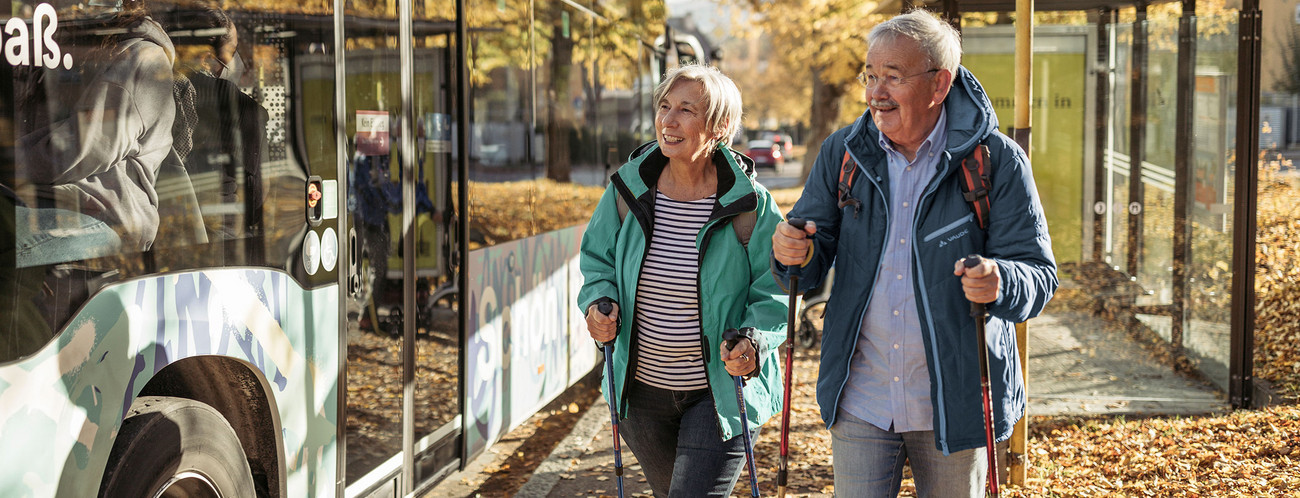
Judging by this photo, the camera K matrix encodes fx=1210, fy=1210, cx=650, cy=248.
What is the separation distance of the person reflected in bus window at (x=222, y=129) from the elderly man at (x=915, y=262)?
1571 mm

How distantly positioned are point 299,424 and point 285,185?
0.80 metres

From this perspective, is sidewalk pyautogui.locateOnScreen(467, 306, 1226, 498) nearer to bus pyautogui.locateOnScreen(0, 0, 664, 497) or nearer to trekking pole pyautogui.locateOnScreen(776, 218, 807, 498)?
bus pyautogui.locateOnScreen(0, 0, 664, 497)

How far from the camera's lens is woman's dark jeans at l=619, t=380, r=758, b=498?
3.69 metres

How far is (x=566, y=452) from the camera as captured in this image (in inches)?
287

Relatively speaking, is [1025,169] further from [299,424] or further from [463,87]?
[463,87]

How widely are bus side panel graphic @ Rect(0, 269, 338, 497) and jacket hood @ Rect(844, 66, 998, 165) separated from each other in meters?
1.82

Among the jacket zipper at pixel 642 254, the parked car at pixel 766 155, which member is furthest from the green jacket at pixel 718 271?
the parked car at pixel 766 155

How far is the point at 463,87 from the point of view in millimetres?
5473

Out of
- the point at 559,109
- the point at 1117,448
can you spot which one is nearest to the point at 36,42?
the point at 559,109

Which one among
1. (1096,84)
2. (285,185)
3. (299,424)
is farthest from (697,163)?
(1096,84)

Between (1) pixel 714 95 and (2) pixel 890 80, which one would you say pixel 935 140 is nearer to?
(2) pixel 890 80

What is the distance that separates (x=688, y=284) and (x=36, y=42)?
1.88 metres

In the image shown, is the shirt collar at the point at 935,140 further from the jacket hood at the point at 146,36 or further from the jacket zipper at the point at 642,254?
the jacket hood at the point at 146,36

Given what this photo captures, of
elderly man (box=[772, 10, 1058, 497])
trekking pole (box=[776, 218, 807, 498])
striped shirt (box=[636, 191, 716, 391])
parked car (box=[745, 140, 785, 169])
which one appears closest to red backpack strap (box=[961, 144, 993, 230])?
elderly man (box=[772, 10, 1058, 497])
